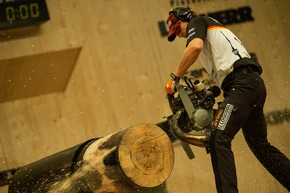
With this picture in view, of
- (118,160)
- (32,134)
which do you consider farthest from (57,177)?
(32,134)

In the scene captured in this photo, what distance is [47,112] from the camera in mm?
6242

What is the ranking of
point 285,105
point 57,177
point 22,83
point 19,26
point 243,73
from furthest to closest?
point 285,105
point 22,83
point 19,26
point 57,177
point 243,73

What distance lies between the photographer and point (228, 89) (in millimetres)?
3873

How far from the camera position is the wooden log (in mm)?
3580

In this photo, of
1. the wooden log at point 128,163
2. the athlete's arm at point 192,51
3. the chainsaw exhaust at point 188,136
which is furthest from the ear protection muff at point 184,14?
the wooden log at point 128,163

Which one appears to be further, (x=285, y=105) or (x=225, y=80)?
(x=285, y=105)

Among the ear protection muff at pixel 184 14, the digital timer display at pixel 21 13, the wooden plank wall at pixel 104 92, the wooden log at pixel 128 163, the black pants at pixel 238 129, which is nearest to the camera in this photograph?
the black pants at pixel 238 129

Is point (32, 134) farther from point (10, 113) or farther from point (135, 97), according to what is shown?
point (135, 97)

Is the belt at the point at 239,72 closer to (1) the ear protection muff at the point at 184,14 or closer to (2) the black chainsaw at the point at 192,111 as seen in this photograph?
(2) the black chainsaw at the point at 192,111

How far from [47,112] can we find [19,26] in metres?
1.23

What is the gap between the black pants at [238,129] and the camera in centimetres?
346

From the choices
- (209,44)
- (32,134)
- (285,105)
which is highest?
(209,44)

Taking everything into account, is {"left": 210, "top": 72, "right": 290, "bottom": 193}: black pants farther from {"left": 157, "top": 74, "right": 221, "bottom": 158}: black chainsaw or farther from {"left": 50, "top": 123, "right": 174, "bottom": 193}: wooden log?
{"left": 50, "top": 123, "right": 174, "bottom": 193}: wooden log

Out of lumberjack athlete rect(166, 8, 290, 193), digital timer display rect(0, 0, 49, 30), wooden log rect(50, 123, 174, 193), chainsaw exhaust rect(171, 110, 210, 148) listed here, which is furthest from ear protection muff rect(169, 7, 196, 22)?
digital timer display rect(0, 0, 49, 30)
